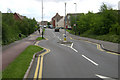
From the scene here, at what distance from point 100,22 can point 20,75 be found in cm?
2923

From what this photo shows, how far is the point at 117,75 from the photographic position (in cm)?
757

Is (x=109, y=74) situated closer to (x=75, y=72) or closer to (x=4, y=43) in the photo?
(x=75, y=72)

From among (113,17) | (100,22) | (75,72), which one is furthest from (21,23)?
(75,72)

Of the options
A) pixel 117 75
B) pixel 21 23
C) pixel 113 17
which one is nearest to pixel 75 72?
pixel 117 75

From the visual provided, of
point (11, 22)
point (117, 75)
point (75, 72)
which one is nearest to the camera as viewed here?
point (117, 75)

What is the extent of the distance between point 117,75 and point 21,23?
33813 mm

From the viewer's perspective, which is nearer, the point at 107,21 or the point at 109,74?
the point at 109,74

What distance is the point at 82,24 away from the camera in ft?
158

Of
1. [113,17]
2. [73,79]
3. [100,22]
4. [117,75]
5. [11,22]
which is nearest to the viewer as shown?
[73,79]

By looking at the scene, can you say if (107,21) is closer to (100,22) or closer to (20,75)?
(100,22)

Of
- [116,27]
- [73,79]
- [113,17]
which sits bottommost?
[73,79]

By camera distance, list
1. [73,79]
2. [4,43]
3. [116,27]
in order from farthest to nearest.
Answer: [116,27] < [4,43] < [73,79]

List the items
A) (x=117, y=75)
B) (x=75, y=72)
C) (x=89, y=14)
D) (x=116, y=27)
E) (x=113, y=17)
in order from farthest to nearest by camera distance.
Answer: (x=89, y=14) < (x=113, y=17) < (x=116, y=27) < (x=75, y=72) < (x=117, y=75)

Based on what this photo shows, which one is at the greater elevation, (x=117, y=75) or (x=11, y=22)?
(x=11, y=22)
